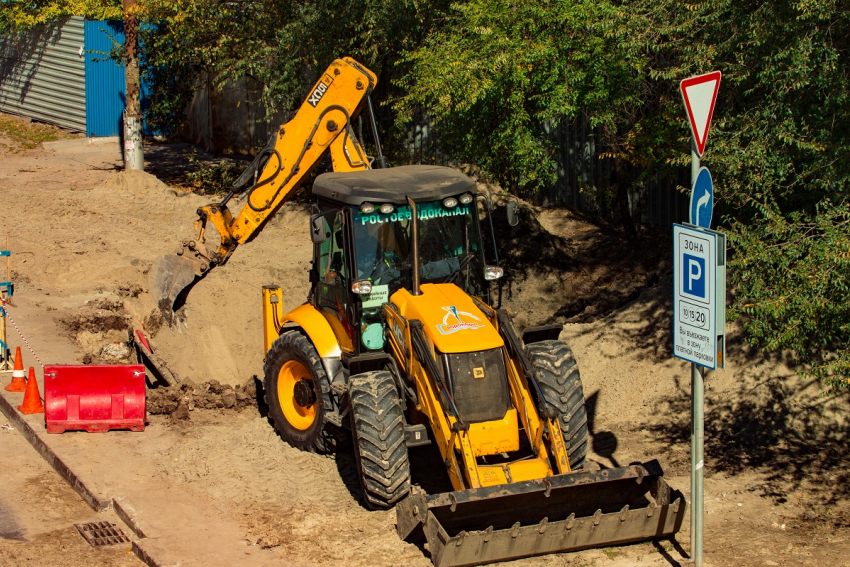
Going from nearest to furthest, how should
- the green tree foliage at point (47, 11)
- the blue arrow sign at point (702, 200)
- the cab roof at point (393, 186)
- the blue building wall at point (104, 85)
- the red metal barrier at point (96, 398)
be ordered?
the blue arrow sign at point (702, 200) → the cab roof at point (393, 186) → the red metal barrier at point (96, 398) → the blue building wall at point (104, 85) → the green tree foliage at point (47, 11)

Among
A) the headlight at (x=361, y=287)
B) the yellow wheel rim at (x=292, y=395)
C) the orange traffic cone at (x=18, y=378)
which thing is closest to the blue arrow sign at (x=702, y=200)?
the headlight at (x=361, y=287)

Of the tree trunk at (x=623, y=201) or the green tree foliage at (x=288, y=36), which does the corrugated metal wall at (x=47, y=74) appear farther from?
the tree trunk at (x=623, y=201)

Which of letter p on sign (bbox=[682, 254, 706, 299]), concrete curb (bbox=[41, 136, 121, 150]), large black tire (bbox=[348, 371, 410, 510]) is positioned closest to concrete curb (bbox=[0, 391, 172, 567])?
large black tire (bbox=[348, 371, 410, 510])

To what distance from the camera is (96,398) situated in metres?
10.6

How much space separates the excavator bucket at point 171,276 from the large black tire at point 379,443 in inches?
242

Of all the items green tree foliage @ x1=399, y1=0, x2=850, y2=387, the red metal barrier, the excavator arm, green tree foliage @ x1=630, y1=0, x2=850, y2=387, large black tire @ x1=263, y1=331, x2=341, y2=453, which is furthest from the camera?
the excavator arm

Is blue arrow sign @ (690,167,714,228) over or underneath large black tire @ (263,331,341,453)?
over

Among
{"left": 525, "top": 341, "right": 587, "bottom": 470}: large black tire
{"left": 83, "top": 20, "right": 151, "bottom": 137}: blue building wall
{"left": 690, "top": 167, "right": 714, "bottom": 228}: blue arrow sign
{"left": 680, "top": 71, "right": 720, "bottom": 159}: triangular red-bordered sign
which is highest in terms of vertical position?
{"left": 83, "top": 20, "right": 151, "bottom": 137}: blue building wall

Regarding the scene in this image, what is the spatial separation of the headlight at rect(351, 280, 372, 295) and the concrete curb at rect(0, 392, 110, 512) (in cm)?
293

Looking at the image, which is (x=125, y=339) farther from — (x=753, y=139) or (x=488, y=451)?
(x=753, y=139)

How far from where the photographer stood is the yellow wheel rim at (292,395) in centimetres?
1004

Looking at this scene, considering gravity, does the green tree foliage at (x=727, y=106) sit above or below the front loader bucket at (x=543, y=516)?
above

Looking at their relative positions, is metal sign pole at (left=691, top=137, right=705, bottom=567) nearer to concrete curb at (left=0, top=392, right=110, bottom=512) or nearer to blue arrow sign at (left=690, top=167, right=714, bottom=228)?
blue arrow sign at (left=690, top=167, right=714, bottom=228)

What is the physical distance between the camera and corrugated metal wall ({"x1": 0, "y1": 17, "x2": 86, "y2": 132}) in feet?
85.4
